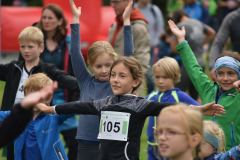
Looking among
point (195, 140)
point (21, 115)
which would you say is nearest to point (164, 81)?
point (195, 140)

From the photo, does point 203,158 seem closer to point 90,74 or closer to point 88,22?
point 90,74

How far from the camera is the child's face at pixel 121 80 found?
6672mm

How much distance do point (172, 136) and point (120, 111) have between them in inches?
62.3

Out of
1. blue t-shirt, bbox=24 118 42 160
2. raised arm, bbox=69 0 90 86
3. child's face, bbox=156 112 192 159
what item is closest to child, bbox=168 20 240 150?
raised arm, bbox=69 0 90 86

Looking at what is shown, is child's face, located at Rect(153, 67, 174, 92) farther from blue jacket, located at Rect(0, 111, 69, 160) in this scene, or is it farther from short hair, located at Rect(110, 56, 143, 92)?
short hair, located at Rect(110, 56, 143, 92)

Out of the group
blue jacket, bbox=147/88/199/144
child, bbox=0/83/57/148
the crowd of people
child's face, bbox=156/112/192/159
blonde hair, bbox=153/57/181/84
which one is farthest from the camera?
blonde hair, bbox=153/57/181/84

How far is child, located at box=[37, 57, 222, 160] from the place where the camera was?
659 cm

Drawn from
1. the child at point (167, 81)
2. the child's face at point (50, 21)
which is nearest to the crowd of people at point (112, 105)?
the child at point (167, 81)

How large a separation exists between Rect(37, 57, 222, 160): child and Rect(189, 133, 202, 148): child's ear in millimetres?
1253

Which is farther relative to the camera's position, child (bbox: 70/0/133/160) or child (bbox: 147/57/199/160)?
child (bbox: 147/57/199/160)

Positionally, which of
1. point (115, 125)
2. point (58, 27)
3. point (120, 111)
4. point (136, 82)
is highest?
point (58, 27)

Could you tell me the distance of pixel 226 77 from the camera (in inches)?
289

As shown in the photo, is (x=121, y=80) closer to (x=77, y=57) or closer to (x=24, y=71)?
(x=77, y=57)

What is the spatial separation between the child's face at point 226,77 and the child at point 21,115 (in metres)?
2.53
